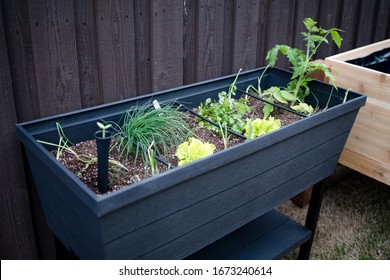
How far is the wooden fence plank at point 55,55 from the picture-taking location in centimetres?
160

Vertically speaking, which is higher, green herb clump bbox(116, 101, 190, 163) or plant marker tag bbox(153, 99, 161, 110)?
plant marker tag bbox(153, 99, 161, 110)

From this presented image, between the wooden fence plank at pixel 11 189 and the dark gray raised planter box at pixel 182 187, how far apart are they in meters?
0.12

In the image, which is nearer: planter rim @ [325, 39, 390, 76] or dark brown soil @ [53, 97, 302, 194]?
dark brown soil @ [53, 97, 302, 194]

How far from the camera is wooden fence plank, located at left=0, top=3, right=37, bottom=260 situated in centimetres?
159

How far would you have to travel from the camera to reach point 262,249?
2.11 metres

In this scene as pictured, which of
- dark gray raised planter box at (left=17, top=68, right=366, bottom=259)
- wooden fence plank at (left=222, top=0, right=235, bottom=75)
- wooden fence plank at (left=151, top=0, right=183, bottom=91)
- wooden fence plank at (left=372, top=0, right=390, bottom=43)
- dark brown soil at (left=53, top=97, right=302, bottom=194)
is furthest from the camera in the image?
wooden fence plank at (left=372, top=0, right=390, bottom=43)

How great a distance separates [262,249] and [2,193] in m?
1.15

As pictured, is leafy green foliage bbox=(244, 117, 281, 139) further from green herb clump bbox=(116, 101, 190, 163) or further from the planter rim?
the planter rim

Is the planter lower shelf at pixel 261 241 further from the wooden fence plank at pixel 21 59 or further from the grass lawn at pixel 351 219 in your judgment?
the wooden fence plank at pixel 21 59

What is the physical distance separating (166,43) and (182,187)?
0.82m

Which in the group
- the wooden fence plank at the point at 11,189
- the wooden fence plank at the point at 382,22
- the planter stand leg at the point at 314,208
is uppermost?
the wooden fence plank at the point at 382,22

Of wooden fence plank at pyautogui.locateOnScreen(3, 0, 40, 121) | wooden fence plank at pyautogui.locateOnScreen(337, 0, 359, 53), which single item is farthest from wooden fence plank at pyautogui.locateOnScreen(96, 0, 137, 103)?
wooden fence plank at pyautogui.locateOnScreen(337, 0, 359, 53)

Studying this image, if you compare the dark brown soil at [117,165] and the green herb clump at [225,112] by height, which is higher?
the green herb clump at [225,112]

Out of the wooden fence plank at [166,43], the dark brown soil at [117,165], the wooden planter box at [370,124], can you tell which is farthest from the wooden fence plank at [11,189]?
the wooden planter box at [370,124]
